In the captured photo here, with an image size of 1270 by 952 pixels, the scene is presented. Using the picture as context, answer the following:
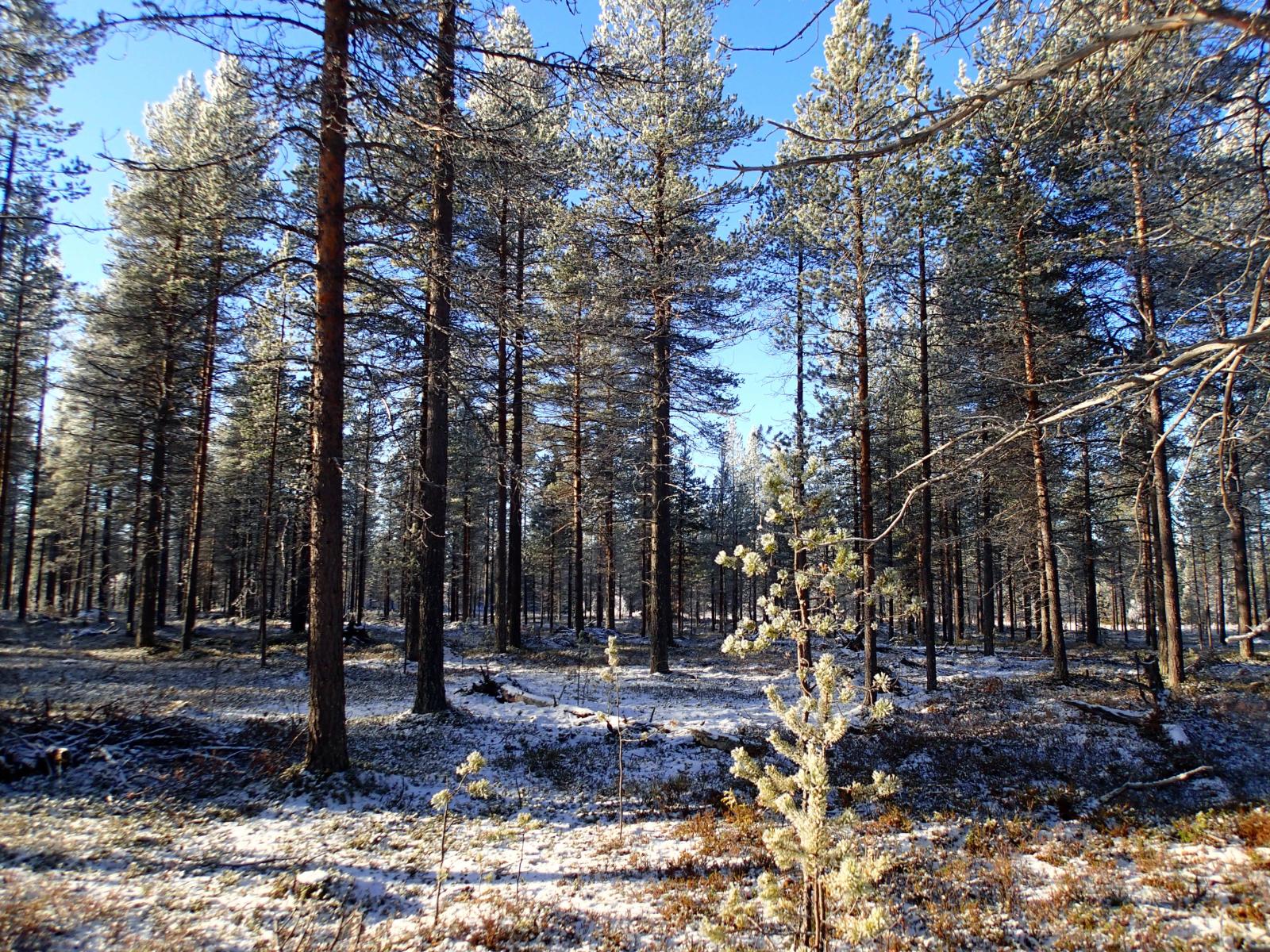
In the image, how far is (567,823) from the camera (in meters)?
7.80

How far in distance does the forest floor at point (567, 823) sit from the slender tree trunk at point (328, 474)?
0.87 meters

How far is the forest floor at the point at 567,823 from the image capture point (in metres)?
5.18

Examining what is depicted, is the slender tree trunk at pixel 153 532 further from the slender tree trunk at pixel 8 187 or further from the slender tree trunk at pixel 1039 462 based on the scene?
the slender tree trunk at pixel 1039 462

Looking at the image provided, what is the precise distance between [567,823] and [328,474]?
5.34 metres

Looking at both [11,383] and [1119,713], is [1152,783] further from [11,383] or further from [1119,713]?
[11,383]

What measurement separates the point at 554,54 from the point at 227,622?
31.8m

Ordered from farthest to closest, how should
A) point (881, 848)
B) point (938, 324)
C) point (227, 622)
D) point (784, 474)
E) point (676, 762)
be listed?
1. point (227, 622)
2. point (938, 324)
3. point (676, 762)
4. point (881, 848)
5. point (784, 474)

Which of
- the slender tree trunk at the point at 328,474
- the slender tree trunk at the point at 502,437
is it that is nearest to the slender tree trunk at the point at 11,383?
the slender tree trunk at the point at 502,437

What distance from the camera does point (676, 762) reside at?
33.0ft

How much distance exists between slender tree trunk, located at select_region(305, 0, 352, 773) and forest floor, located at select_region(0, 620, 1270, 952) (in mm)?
867

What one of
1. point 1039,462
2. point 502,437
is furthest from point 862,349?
point 502,437

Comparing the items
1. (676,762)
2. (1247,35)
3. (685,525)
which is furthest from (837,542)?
(685,525)

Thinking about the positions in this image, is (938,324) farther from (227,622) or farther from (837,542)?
(227,622)

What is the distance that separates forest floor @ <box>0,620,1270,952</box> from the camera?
5.18m
